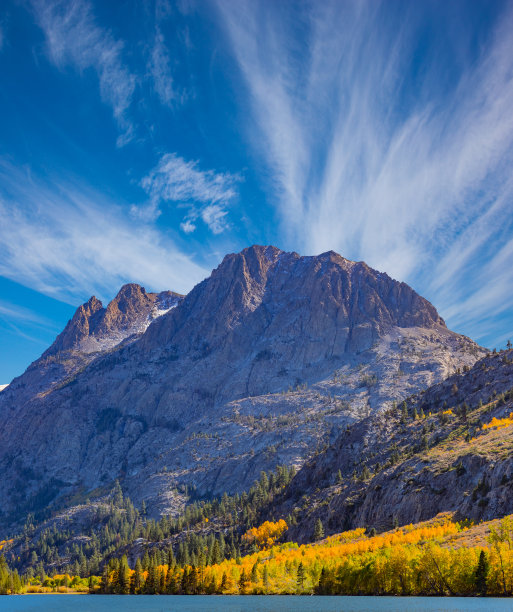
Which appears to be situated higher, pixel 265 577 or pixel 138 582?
pixel 265 577

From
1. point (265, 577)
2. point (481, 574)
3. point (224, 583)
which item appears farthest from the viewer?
point (224, 583)

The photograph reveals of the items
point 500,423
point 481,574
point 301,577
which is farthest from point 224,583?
point 500,423

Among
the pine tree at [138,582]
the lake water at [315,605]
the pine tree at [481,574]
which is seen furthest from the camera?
the pine tree at [138,582]

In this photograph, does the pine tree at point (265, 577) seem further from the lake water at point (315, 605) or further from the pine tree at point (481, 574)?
the pine tree at point (481, 574)

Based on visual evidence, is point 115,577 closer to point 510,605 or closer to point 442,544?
point 442,544

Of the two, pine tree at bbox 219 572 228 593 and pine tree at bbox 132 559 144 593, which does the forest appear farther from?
pine tree at bbox 219 572 228 593

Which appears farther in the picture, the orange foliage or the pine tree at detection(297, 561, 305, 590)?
the orange foliage

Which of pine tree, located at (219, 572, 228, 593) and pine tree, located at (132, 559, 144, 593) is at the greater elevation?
pine tree, located at (219, 572, 228, 593)

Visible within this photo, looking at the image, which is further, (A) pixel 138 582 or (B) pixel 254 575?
(A) pixel 138 582

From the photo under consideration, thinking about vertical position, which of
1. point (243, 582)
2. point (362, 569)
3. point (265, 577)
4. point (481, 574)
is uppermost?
point (481, 574)

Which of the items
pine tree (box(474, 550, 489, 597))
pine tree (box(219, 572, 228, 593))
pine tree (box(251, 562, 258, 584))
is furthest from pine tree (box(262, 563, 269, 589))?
pine tree (box(474, 550, 489, 597))

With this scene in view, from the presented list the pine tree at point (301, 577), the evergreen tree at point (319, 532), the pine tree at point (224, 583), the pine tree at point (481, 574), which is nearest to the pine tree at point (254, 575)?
the pine tree at point (224, 583)

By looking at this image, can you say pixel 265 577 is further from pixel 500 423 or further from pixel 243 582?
pixel 500 423

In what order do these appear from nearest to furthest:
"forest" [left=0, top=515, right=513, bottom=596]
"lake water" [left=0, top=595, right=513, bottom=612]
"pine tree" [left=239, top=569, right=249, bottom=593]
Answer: "lake water" [left=0, top=595, right=513, bottom=612], "forest" [left=0, top=515, right=513, bottom=596], "pine tree" [left=239, top=569, right=249, bottom=593]
